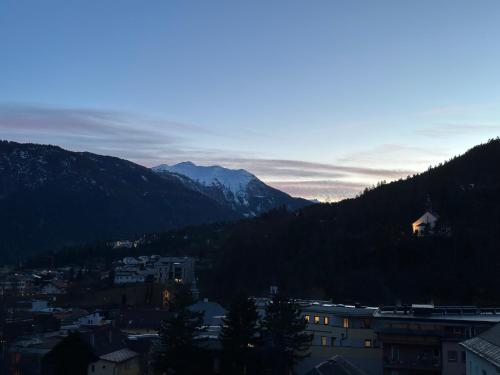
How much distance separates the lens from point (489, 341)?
67.1ft

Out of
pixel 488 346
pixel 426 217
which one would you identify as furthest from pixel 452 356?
pixel 426 217

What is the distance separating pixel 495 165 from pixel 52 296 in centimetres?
6328

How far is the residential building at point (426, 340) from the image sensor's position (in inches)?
1287

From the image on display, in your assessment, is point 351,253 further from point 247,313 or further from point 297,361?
point 247,313

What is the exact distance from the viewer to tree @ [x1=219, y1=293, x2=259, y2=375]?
30.8 metres

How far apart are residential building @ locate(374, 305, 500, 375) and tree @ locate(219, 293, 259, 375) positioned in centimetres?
750

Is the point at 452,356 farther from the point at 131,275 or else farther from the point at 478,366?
the point at 131,275

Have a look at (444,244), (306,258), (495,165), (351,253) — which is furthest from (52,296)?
(495,165)

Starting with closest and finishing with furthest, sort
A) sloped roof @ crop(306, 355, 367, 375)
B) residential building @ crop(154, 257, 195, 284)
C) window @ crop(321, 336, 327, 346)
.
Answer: sloped roof @ crop(306, 355, 367, 375)
window @ crop(321, 336, 327, 346)
residential building @ crop(154, 257, 195, 284)

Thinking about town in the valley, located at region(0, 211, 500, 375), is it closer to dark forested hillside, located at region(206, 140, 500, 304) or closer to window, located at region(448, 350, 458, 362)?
window, located at region(448, 350, 458, 362)

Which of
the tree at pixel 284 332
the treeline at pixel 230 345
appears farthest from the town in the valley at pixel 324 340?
the tree at pixel 284 332

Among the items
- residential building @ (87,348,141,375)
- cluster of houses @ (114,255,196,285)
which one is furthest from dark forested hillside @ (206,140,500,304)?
residential building @ (87,348,141,375)

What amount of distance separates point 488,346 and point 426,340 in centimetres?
1370

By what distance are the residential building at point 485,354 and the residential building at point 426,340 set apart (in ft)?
31.8
